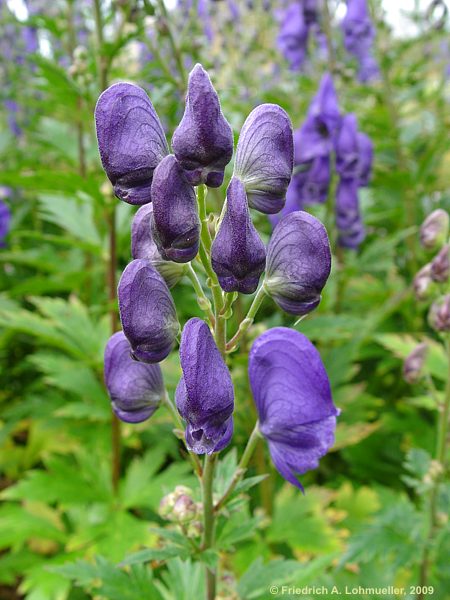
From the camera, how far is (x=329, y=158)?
262cm

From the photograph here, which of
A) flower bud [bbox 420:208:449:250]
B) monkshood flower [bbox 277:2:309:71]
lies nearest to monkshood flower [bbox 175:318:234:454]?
flower bud [bbox 420:208:449:250]

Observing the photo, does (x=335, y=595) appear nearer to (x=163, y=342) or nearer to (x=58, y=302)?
(x=163, y=342)

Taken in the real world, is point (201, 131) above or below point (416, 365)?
above

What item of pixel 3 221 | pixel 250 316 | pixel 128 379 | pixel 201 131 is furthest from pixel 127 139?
pixel 3 221

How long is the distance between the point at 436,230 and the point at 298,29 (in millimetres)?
2289

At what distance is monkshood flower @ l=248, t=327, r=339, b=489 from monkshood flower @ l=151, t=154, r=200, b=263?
27 centimetres

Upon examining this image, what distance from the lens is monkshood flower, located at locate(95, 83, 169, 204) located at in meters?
0.89

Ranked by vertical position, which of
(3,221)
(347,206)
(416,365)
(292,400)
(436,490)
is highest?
(347,206)

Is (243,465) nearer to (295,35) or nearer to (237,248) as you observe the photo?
(237,248)

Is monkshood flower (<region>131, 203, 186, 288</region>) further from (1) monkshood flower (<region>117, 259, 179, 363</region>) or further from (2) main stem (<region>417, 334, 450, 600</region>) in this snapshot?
(2) main stem (<region>417, 334, 450, 600</region>)

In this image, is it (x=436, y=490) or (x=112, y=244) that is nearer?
(x=436, y=490)

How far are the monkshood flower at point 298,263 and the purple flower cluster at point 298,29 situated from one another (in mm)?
2716

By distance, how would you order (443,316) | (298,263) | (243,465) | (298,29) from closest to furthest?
(298,263)
(243,465)
(443,316)
(298,29)

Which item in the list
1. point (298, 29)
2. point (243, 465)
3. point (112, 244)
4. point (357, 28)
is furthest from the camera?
point (357, 28)
